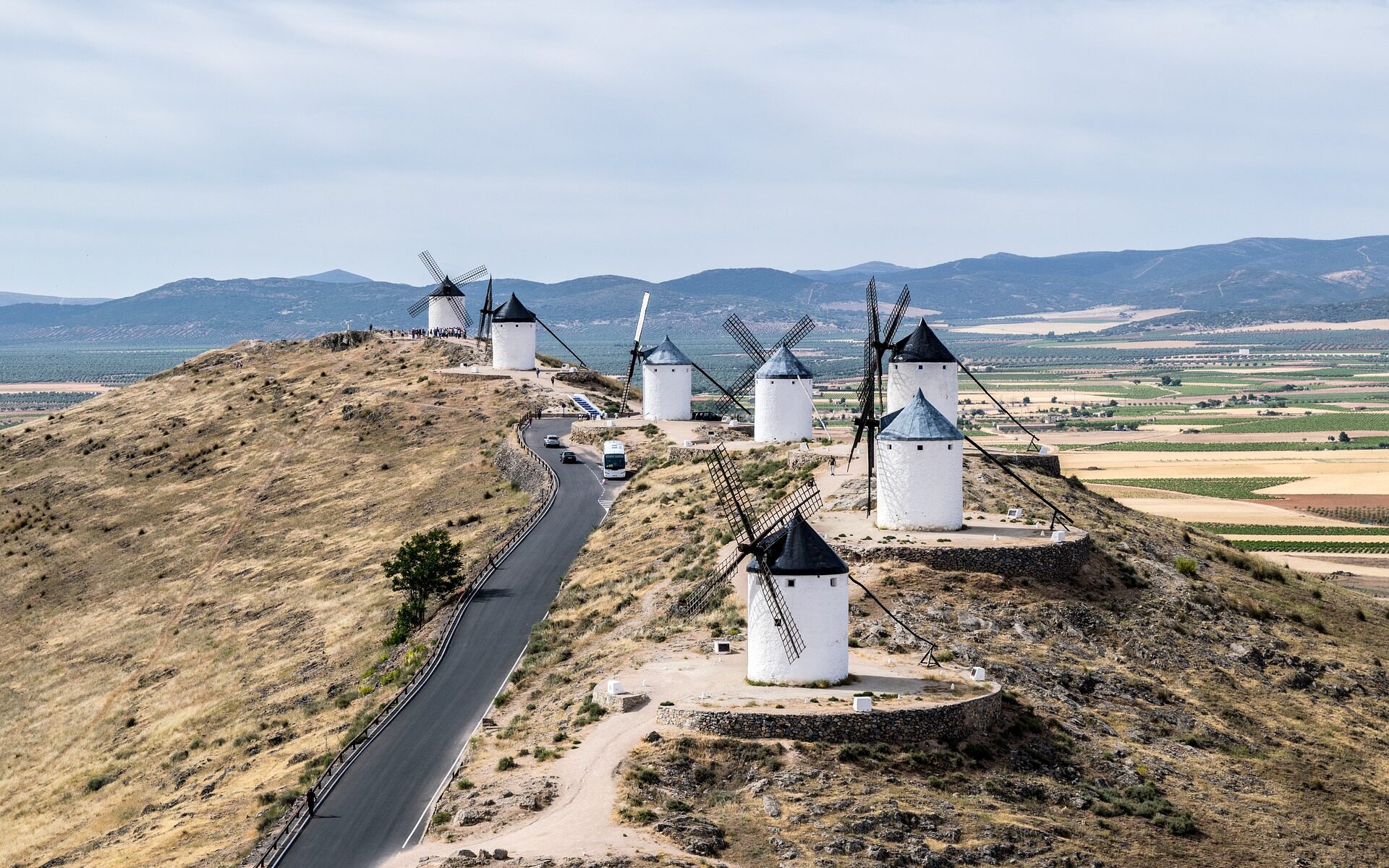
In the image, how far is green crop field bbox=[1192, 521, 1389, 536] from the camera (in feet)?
347

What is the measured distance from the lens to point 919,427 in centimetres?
4931

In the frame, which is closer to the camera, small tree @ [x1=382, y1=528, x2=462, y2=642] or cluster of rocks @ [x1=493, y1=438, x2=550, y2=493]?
small tree @ [x1=382, y1=528, x2=462, y2=642]

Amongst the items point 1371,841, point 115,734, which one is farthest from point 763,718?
point 115,734

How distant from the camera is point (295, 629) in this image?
6084cm

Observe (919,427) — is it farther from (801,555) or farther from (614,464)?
(614,464)

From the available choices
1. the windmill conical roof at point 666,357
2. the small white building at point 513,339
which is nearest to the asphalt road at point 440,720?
the windmill conical roof at point 666,357

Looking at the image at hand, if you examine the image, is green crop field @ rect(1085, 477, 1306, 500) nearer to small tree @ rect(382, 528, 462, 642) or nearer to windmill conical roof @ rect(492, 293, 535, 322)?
windmill conical roof @ rect(492, 293, 535, 322)

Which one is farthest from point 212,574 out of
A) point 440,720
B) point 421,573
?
point 440,720

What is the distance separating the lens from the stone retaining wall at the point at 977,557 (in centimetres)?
4662

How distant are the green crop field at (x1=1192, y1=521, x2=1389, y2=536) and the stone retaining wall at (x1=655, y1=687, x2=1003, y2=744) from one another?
74254 millimetres

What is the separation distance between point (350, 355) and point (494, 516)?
49.8 metres

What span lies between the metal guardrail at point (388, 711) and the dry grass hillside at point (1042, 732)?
333 cm

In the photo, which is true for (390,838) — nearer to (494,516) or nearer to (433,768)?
(433,768)

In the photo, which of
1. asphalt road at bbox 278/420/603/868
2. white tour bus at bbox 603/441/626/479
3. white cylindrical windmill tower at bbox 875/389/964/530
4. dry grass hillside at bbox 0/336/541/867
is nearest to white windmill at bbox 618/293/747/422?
dry grass hillside at bbox 0/336/541/867
